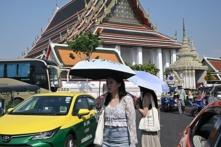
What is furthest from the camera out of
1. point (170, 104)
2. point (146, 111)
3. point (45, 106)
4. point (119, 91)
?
point (170, 104)

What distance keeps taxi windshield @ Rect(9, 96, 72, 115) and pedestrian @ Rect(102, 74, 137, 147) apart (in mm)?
2104

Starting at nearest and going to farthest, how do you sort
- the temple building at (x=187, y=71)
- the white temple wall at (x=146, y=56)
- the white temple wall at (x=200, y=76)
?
the temple building at (x=187, y=71) → the white temple wall at (x=200, y=76) → the white temple wall at (x=146, y=56)

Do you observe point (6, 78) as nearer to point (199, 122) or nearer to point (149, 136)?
point (149, 136)

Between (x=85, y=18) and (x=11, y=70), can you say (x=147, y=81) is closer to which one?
(x=11, y=70)

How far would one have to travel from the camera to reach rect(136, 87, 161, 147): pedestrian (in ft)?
12.5

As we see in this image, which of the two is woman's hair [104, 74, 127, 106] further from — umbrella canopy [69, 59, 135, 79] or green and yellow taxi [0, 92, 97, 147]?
green and yellow taxi [0, 92, 97, 147]

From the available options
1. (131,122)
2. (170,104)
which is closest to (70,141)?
(131,122)

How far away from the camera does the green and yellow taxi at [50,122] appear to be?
4273mm

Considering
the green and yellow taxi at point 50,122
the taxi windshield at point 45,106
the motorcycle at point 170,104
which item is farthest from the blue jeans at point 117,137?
the motorcycle at point 170,104

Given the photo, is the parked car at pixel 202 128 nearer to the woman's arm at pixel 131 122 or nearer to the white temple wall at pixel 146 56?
the woman's arm at pixel 131 122

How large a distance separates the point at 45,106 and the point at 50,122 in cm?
84

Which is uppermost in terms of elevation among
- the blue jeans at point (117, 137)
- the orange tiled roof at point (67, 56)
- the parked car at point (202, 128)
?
the orange tiled roof at point (67, 56)

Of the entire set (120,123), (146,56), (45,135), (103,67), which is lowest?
(45,135)

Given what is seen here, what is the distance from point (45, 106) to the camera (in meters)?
5.41
